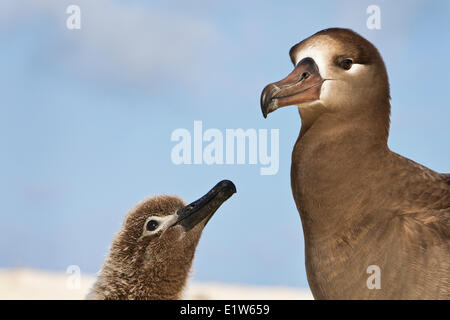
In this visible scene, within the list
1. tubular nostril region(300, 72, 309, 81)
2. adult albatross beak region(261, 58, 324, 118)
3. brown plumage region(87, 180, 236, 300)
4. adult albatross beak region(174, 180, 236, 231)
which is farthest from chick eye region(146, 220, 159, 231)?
tubular nostril region(300, 72, 309, 81)

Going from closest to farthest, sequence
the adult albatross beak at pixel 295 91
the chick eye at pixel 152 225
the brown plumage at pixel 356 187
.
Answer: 1. the brown plumage at pixel 356 187
2. the adult albatross beak at pixel 295 91
3. the chick eye at pixel 152 225

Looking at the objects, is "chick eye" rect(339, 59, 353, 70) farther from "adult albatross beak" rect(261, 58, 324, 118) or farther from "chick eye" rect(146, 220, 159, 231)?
"chick eye" rect(146, 220, 159, 231)

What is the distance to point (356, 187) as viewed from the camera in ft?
14.4

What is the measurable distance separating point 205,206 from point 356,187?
1452 mm

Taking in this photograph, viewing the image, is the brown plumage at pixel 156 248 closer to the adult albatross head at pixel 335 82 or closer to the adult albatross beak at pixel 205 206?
the adult albatross beak at pixel 205 206

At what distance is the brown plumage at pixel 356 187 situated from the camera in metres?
4.14

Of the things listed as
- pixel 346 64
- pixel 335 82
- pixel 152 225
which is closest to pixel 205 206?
pixel 152 225

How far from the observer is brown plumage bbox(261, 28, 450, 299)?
4137 millimetres

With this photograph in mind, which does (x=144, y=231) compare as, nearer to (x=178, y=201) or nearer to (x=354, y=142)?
(x=178, y=201)

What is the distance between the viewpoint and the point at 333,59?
4504 millimetres

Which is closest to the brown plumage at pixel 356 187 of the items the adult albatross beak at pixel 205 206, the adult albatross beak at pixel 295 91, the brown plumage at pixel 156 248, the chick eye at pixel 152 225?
the adult albatross beak at pixel 295 91

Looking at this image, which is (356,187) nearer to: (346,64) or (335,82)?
(335,82)
